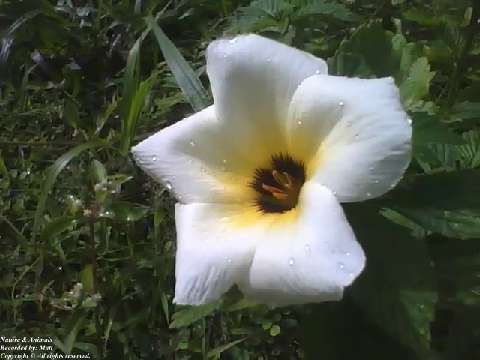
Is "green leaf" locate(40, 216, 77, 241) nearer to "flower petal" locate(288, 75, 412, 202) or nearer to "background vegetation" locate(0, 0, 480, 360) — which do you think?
"background vegetation" locate(0, 0, 480, 360)

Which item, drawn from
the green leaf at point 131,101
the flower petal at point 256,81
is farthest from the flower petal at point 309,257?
the green leaf at point 131,101

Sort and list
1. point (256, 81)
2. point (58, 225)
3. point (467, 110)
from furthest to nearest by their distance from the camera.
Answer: point (58, 225) → point (467, 110) → point (256, 81)

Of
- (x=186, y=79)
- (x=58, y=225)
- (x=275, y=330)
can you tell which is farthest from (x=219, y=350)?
(x=186, y=79)

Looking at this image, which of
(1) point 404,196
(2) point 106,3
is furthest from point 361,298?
(2) point 106,3

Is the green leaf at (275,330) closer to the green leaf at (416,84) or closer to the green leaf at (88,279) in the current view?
the green leaf at (88,279)

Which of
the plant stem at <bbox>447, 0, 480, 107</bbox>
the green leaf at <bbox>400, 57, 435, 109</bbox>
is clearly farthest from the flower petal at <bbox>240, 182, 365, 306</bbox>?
the plant stem at <bbox>447, 0, 480, 107</bbox>

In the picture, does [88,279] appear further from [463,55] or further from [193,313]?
[463,55]

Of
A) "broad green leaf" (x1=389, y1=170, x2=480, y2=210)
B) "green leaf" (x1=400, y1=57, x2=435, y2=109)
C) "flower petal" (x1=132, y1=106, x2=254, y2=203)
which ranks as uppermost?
"green leaf" (x1=400, y1=57, x2=435, y2=109)
